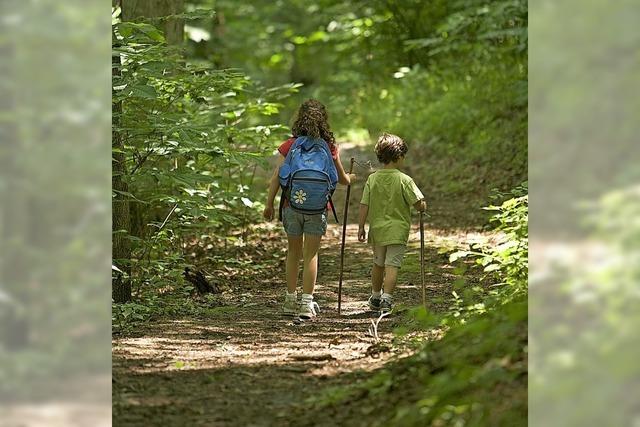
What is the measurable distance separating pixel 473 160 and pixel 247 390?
383 inches

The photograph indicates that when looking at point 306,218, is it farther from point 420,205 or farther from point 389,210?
point 420,205

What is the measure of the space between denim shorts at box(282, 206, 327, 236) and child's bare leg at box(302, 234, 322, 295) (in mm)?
49

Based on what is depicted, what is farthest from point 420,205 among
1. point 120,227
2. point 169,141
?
point 120,227

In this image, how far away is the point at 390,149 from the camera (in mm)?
8078

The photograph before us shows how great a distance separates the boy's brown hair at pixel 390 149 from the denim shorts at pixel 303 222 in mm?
732

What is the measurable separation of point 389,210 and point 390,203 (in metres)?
0.06

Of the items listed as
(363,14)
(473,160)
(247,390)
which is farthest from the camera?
(363,14)

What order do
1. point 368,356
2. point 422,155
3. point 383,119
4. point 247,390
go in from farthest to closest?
point 383,119, point 422,155, point 368,356, point 247,390

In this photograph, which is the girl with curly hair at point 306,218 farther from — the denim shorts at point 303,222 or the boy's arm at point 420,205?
the boy's arm at point 420,205

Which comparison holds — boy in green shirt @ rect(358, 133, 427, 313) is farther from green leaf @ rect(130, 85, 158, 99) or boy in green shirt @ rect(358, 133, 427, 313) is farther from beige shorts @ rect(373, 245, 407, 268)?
green leaf @ rect(130, 85, 158, 99)
